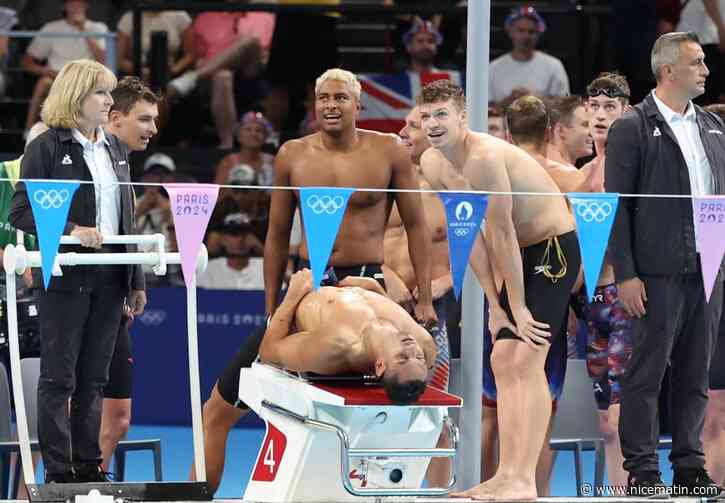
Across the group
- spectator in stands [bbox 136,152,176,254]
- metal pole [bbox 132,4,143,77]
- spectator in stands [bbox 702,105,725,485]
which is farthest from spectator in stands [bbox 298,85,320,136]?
spectator in stands [bbox 702,105,725,485]

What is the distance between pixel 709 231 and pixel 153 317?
484 cm

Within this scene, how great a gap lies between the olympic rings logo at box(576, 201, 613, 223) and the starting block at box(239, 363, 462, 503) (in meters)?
0.97

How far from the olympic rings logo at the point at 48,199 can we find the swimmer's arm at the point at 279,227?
122cm

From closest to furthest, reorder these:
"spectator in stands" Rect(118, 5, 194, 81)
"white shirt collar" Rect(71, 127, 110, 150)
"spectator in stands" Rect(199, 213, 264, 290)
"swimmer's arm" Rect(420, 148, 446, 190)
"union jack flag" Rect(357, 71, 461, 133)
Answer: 1. "white shirt collar" Rect(71, 127, 110, 150)
2. "swimmer's arm" Rect(420, 148, 446, 190)
3. "spectator in stands" Rect(199, 213, 264, 290)
4. "union jack flag" Rect(357, 71, 461, 133)
5. "spectator in stands" Rect(118, 5, 194, 81)

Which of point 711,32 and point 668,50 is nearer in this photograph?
point 668,50

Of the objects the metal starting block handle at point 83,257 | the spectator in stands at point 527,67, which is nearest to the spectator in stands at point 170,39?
the spectator in stands at point 527,67

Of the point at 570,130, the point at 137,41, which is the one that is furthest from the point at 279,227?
the point at 137,41

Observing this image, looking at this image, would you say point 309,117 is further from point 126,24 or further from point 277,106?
point 126,24

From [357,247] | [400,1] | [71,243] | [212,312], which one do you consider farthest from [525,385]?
[400,1]

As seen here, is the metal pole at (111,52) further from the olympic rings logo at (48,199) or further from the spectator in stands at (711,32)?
the olympic rings logo at (48,199)

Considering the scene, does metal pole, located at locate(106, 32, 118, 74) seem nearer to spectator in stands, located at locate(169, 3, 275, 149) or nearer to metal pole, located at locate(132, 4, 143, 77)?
metal pole, located at locate(132, 4, 143, 77)

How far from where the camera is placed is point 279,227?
7305 mm

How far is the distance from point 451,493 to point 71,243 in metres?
1.93

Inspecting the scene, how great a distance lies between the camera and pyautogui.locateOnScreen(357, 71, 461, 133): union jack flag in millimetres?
11242
